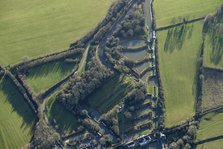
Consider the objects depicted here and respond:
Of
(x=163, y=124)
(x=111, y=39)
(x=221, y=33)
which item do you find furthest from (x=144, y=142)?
(x=221, y=33)

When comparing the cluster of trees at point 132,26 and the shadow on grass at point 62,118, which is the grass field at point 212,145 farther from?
the cluster of trees at point 132,26

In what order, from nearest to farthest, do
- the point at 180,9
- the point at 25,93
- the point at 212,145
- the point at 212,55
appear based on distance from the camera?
1. the point at 212,145
2. the point at 25,93
3. the point at 212,55
4. the point at 180,9

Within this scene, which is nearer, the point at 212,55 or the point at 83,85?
the point at 83,85

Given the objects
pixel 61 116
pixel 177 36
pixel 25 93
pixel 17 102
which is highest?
pixel 177 36

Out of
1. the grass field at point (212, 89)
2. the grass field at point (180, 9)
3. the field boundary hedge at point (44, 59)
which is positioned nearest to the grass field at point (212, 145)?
the grass field at point (212, 89)

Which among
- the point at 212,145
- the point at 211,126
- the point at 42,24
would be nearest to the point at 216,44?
the point at 211,126

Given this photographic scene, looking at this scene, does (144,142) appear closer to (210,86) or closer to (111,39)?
(210,86)

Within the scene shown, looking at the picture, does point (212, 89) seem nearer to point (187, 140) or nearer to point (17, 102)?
point (187, 140)
